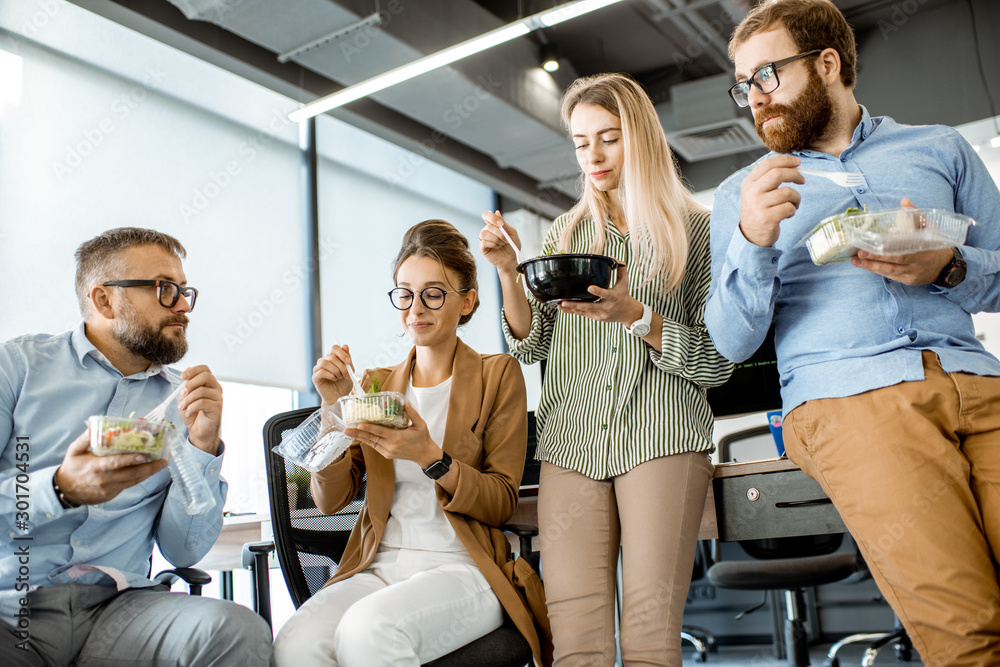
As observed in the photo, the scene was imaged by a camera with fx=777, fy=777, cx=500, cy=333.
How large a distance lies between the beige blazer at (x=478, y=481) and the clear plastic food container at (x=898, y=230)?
2.79ft

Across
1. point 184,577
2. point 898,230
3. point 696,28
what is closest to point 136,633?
point 184,577

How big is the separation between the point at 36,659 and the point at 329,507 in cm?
63

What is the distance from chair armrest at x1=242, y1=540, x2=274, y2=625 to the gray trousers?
1.18 feet

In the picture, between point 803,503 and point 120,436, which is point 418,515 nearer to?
point 120,436

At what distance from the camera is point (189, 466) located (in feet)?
5.02

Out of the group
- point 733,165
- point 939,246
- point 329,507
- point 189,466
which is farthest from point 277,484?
point 733,165

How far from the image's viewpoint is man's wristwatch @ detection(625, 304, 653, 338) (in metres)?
1.62

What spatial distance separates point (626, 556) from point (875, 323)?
0.65 meters

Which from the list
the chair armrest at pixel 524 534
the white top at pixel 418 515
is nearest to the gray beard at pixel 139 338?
the white top at pixel 418 515

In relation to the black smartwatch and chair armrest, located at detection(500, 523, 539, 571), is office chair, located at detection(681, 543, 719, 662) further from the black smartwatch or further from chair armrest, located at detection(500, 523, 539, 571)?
the black smartwatch

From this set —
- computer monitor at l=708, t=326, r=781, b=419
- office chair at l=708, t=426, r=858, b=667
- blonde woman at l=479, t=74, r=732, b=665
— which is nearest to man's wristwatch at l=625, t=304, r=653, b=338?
blonde woman at l=479, t=74, r=732, b=665

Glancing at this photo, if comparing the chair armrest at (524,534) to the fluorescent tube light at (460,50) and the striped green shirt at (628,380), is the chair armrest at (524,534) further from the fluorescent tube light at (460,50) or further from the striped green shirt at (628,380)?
A: the fluorescent tube light at (460,50)

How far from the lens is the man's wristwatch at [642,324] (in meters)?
1.62

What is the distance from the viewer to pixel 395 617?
143 cm
